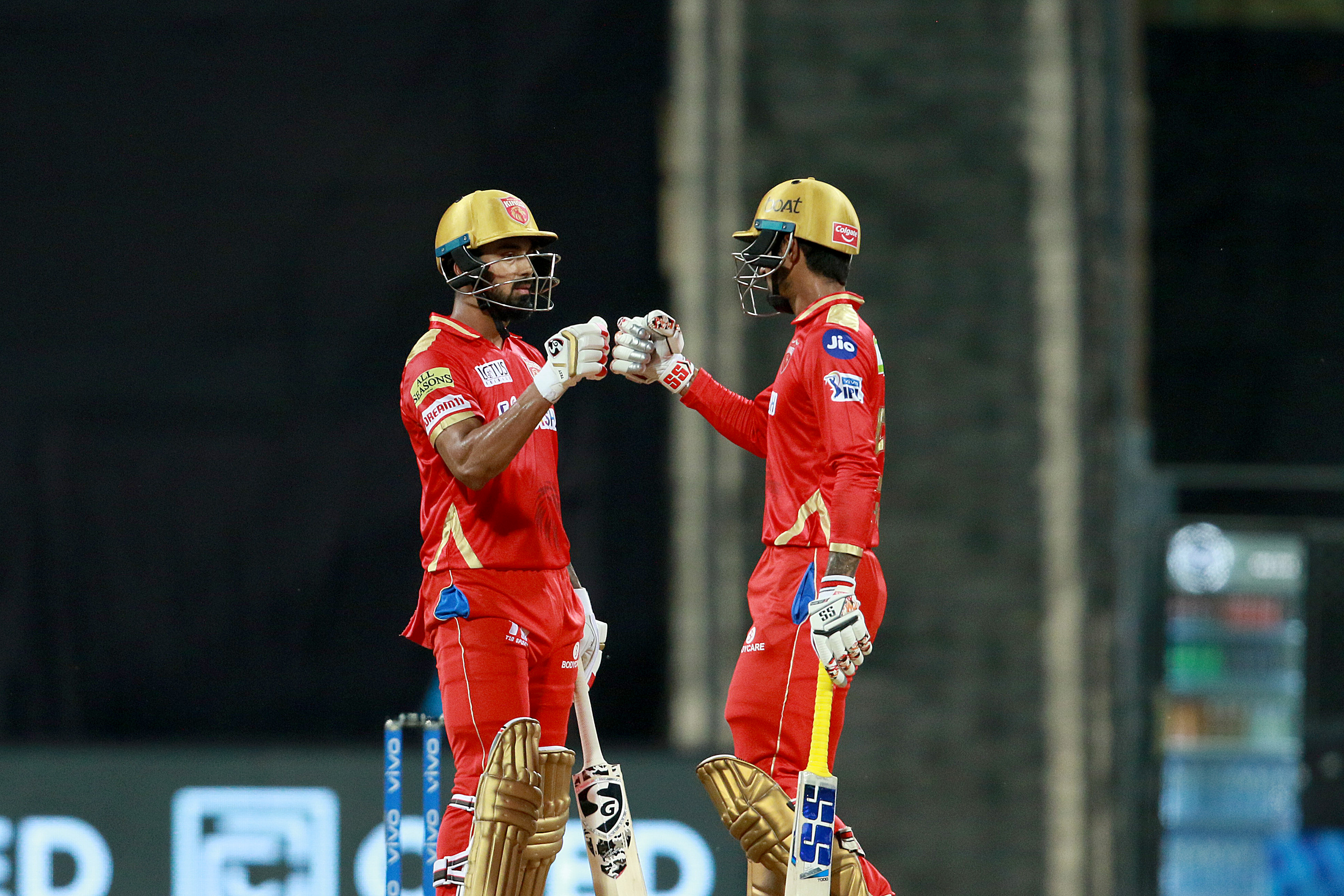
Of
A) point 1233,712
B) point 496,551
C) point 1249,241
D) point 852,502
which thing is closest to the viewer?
point 852,502

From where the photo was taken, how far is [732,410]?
5.12m

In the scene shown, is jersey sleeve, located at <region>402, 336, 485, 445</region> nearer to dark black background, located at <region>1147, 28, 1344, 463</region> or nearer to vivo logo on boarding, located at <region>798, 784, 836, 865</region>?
vivo logo on boarding, located at <region>798, 784, 836, 865</region>

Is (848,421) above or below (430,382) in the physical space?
below

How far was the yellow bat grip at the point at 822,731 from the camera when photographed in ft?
14.6

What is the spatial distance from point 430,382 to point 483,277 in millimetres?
354

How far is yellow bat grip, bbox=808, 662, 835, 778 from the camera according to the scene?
14.6 feet

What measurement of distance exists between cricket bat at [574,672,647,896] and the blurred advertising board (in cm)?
176

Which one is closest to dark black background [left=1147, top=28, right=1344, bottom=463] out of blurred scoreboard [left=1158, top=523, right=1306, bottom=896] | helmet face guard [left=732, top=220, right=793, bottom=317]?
blurred scoreboard [left=1158, top=523, right=1306, bottom=896]

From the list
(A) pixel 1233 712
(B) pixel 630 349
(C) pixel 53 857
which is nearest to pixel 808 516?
(B) pixel 630 349

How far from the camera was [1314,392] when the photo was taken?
11.4 m

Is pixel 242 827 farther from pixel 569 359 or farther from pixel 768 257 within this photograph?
pixel 768 257

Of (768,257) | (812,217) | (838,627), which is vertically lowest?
(838,627)

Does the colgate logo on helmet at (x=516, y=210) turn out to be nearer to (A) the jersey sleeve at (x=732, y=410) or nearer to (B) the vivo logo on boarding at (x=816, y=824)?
(A) the jersey sleeve at (x=732, y=410)

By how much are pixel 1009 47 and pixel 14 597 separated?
4.87 metres
